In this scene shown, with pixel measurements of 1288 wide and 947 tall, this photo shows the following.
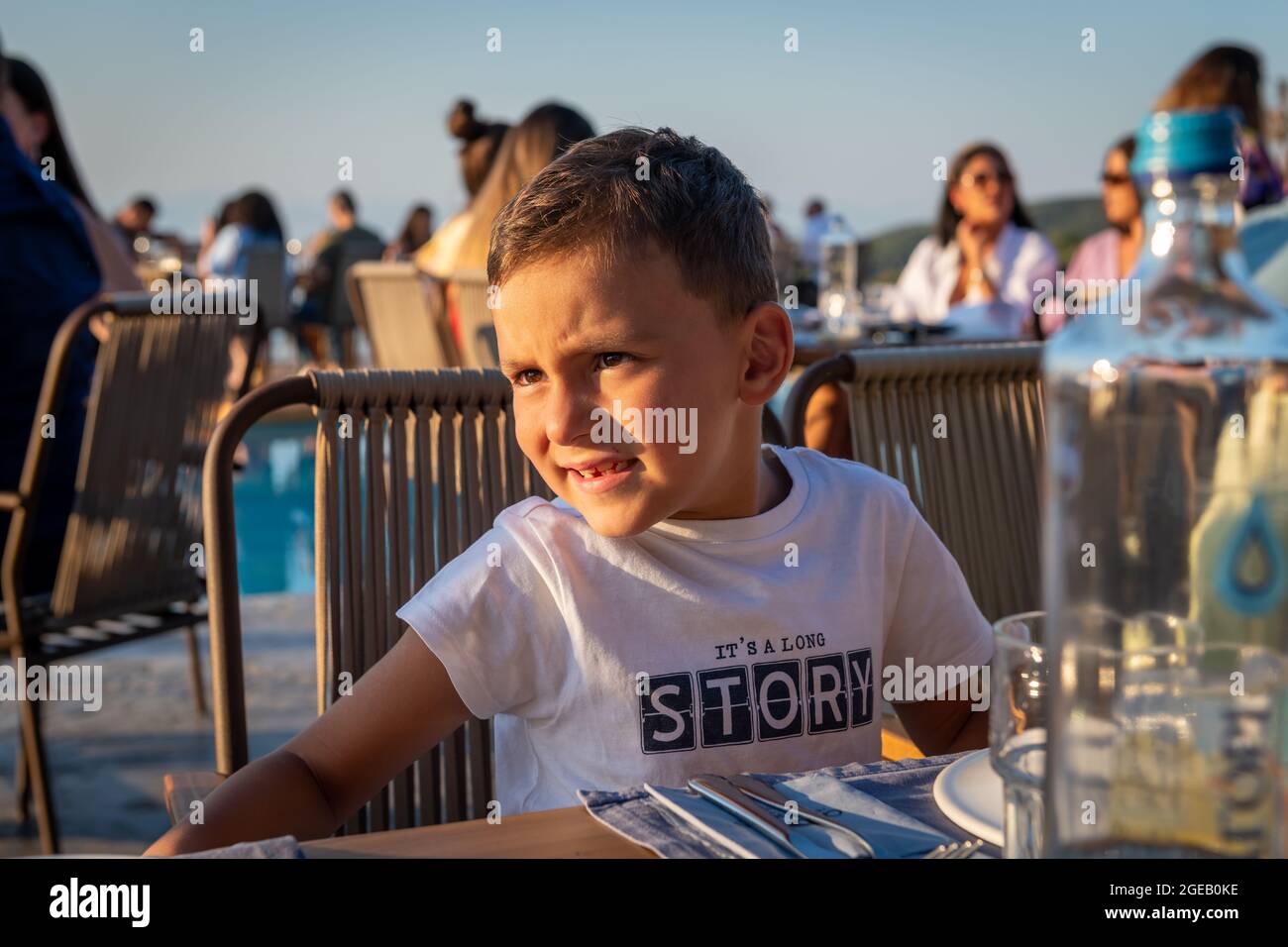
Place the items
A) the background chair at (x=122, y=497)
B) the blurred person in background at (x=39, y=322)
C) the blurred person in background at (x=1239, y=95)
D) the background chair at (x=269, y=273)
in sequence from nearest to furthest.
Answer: the background chair at (x=122, y=497), the blurred person in background at (x=39, y=322), the blurred person in background at (x=1239, y=95), the background chair at (x=269, y=273)

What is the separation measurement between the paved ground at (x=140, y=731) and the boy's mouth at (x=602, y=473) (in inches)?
73.2

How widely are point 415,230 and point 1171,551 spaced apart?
13187 mm

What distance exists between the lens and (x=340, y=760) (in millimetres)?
893

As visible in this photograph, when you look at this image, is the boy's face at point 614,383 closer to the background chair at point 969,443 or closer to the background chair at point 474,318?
the background chair at point 969,443

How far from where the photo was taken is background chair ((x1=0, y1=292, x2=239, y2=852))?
2213mm

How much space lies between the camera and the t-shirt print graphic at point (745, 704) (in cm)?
99

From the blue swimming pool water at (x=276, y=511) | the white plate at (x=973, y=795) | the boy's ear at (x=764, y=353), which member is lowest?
the blue swimming pool water at (x=276, y=511)

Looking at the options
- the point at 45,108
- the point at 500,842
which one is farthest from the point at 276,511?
the point at 500,842

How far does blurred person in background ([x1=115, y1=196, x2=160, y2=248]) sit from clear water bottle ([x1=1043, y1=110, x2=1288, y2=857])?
14017mm

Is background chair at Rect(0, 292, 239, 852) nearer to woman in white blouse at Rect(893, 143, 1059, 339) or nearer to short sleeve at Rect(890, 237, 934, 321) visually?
woman in white blouse at Rect(893, 143, 1059, 339)
